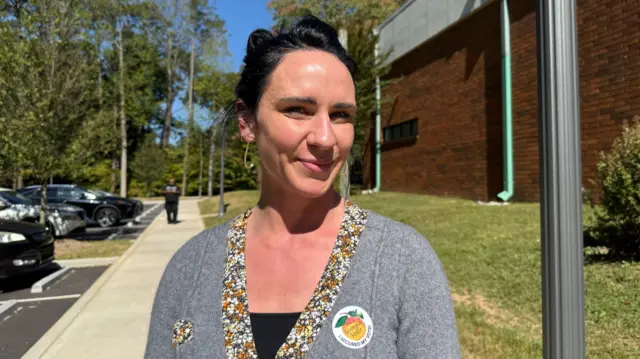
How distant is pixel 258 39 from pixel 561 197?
1059 mm

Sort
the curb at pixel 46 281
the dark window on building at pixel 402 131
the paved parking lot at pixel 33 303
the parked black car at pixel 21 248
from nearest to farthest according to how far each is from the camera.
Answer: the paved parking lot at pixel 33 303 < the parked black car at pixel 21 248 < the curb at pixel 46 281 < the dark window on building at pixel 402 131

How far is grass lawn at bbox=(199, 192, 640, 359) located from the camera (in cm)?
401

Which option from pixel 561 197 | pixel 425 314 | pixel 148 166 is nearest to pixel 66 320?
pixel 425 314

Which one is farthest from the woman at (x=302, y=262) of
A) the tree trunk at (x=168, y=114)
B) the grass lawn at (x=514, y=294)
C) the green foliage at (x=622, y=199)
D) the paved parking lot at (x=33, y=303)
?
the tree trunk at (x=168, y=114)

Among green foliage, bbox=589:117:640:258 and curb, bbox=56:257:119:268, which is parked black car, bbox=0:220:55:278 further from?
green foliage, bbox=589:117:640:258

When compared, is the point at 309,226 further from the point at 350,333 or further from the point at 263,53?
the point at 263,53

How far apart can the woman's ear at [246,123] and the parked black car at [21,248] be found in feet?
24.3

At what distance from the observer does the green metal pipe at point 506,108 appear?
13.4m

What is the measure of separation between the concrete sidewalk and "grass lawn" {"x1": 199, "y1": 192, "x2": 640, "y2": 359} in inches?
136

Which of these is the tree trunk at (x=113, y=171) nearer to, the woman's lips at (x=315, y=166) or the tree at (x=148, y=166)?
the tree at (x=148, y=166)

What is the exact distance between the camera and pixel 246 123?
1510mm

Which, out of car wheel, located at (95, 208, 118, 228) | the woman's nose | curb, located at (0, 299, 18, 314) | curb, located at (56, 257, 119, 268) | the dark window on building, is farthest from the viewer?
the dark window on building

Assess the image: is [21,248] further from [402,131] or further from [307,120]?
Result: [402,131]

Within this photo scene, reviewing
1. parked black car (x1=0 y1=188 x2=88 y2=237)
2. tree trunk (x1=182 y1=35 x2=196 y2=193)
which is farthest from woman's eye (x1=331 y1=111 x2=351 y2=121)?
tree trunk (x1=182 y1=35 x2=196 y2=193)
